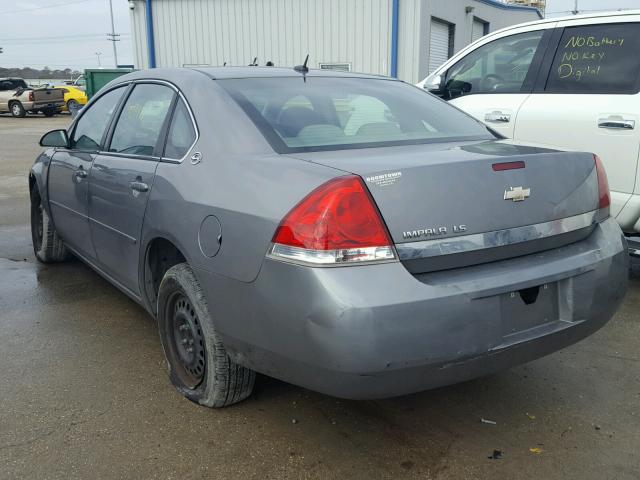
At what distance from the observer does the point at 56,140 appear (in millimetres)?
4359

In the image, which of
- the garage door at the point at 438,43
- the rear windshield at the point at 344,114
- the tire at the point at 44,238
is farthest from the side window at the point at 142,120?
the garage door at the point at 438,43

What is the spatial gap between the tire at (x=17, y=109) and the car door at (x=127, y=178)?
2730 cm

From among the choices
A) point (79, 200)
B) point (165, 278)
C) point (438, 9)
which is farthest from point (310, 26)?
point (165, 278)

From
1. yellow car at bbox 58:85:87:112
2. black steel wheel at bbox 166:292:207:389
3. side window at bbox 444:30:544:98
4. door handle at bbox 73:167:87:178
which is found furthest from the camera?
yellow car at bbox 58:85:87:112

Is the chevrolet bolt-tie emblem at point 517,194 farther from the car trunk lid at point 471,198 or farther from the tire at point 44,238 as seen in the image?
the tire at point 44,238

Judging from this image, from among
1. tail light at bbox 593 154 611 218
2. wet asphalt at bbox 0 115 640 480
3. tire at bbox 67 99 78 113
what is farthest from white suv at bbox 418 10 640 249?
→ tire at bbox 67 99 78 113

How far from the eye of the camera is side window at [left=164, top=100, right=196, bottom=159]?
296 cm

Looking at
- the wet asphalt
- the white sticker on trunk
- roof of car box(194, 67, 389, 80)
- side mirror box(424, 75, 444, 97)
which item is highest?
roof of car box(194, 67, 389, 80)

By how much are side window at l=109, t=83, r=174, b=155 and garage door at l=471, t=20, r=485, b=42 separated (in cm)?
1803

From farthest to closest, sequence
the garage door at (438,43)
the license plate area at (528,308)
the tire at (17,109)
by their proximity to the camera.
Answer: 1. the tire at (17,109)
2. the garage door at (438,43)
3. the license plate area at (528,308)

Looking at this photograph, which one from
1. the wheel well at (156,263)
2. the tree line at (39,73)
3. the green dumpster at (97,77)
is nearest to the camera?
the wheel well at (156,263)

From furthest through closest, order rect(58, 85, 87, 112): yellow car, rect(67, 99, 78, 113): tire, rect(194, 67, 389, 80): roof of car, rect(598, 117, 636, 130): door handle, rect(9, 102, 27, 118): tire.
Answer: rect(9, 102, 27, 118): tire < rect(58, 85, 87, 112): yellow car < rect(67, 99, 78, 113): tire < rect(598, 117, 636, 130): door handle < rect(194, 67, 389, 80): roof of car

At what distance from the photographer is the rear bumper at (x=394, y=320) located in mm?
2109

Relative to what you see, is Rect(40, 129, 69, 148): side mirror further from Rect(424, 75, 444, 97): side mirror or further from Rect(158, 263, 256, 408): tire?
Rect(424, 75, 444, 97): side mirror
